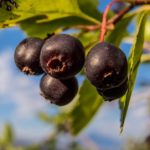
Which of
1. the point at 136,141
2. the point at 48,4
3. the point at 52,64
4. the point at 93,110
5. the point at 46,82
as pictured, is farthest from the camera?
the point at 136,141

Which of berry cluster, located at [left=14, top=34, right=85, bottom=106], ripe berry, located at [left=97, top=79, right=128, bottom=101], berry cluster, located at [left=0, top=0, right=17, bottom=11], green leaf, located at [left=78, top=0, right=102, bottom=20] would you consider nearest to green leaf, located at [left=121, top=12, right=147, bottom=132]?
ripe berry, located at [left=97, top=79, right=128, bottom=101]

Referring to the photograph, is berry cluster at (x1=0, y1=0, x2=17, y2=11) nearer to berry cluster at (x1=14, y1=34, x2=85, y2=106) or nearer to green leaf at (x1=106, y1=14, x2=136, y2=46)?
berry cluster at (x1=14, y1=34, x2=85, y2=106)

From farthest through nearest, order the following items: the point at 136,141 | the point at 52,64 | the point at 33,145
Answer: the point at 136,141 → the point at 33,145 → the point at 52,64

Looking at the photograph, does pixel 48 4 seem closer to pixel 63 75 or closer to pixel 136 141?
pixel 63 75

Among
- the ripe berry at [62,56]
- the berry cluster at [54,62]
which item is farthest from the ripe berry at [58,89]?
the ripe berry at [62,56]

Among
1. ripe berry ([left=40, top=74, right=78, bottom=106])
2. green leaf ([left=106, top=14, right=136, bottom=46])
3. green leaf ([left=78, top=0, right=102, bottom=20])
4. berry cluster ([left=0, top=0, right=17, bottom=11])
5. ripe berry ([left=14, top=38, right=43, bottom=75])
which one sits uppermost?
berry cluster ([left=0, top=0, right=17, bottom=11])

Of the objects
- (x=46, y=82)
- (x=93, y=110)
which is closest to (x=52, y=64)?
(x=46, y=82)

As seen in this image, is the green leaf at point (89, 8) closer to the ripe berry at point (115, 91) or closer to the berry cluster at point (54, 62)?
the berry cluster at point (54, 62)

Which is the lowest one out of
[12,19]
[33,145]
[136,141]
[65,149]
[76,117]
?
[136,141]
